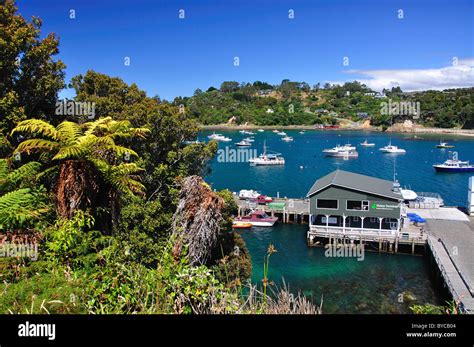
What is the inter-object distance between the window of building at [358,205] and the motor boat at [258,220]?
846cm

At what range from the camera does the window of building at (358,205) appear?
103 ft

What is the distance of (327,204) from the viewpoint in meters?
32.3

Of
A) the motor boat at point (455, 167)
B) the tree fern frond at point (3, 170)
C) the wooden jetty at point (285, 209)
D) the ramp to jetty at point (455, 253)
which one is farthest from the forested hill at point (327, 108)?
the tree fern frond at point (3, 170)

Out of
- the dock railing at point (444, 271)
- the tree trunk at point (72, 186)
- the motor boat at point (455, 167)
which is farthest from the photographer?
the motor boat at point (455, 167)

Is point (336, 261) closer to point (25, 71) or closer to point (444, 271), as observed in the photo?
point (444, 271)

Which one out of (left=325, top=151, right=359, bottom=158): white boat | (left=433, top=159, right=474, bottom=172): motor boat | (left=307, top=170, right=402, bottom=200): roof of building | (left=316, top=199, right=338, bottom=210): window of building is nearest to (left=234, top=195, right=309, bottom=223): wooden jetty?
(left=307, top=170, right=402, bottom=200): roof of building

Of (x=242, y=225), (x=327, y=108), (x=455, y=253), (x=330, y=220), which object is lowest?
(x=242, y=225)

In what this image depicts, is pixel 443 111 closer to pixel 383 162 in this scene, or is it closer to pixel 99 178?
pixel 383 162

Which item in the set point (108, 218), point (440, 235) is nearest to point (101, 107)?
point (108, 218)

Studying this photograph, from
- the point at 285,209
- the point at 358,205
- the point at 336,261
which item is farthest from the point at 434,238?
the point at 285,209

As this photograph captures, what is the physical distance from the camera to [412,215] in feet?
112

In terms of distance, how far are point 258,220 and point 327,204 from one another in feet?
25.8

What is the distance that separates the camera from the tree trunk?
823cm

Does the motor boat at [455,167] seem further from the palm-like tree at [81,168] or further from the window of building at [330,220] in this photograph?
the palm-like tree at [81,168]
